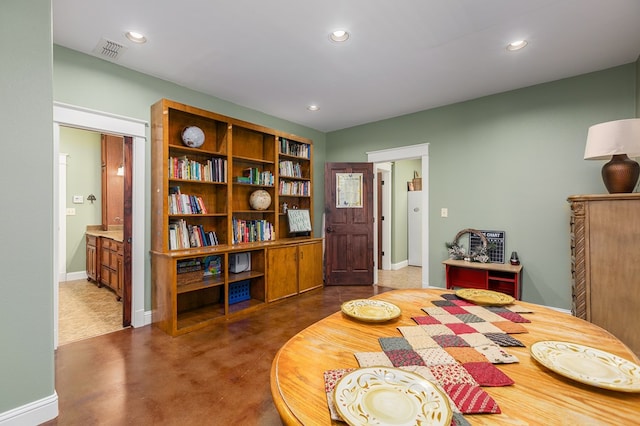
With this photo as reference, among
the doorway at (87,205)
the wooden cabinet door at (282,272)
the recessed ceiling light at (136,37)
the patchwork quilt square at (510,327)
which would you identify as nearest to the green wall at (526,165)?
the wooden cabinet door at (282,272)

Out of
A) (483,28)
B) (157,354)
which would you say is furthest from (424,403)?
(483,28)

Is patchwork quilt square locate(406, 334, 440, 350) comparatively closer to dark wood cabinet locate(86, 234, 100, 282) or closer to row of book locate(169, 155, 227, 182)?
row of book locate(169, 155, 227, 182)

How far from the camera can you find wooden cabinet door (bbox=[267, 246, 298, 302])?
379 cm

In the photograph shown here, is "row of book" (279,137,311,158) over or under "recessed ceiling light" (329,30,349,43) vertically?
under

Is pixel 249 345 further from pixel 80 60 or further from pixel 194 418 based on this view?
pixel 80 60

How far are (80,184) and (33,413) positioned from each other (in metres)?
4.81

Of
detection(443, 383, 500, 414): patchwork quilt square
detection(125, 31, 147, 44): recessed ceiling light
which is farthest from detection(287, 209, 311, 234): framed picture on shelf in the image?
detection(443, 383, 500, 414): patchwork quilt square

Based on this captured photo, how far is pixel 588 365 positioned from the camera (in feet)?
2.84

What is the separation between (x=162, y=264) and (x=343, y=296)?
2.41 metres

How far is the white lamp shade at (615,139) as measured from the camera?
2328 millimetres

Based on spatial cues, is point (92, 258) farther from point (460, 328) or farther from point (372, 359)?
point (460, 328)

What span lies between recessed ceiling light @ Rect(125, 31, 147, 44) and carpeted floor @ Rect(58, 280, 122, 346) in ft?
9.26

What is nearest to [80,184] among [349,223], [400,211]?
[349,223]

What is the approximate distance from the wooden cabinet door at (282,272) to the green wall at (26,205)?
2260mm
